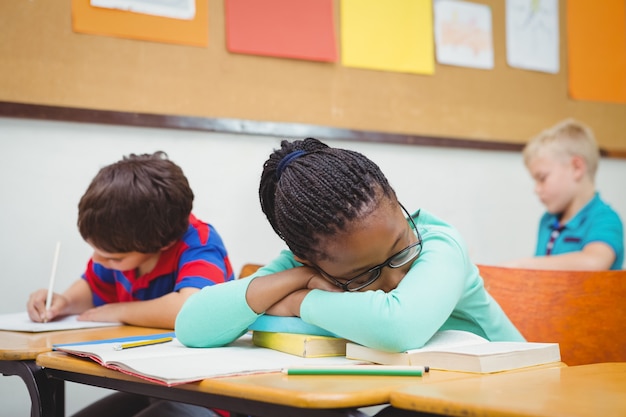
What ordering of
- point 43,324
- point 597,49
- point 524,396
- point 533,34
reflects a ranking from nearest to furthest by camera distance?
point 524,396
point 43,324
point 533,34
point 597,49

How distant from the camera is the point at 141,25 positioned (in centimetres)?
204

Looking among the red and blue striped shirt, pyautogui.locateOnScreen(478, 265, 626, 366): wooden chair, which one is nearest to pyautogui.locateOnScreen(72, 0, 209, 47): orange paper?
the red and blue striped shirt

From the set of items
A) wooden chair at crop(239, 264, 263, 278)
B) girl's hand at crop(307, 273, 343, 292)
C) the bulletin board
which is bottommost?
wooden chair at crop(239, 264, 263, 278)

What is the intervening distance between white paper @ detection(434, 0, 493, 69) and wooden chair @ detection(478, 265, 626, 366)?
130 cm

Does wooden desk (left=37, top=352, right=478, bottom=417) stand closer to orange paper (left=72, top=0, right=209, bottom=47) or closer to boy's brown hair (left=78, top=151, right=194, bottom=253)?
boy's brown hair (left=78, top=151, right=194, bottom=253)

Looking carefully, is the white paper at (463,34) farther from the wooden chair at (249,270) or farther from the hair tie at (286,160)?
the hair tie at (286,160)

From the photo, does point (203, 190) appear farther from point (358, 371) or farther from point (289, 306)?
point (358, 371)

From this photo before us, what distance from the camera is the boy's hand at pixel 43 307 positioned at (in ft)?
5.29

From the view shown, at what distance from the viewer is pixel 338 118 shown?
2.39 m

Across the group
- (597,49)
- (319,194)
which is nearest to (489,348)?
(319,194)

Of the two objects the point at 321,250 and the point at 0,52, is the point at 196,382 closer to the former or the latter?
the point at 321,250

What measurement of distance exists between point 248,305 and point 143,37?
3.80 feet

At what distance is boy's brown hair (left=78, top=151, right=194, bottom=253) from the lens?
60.2 inches

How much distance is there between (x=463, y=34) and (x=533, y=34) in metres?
0.34
